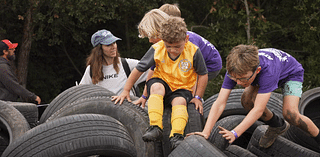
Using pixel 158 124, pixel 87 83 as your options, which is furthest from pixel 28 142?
pixel 87 83

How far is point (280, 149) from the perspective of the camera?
385 centimetres

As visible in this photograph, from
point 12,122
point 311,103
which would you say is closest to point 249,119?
point 311,103

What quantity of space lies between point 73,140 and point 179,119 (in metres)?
0.95

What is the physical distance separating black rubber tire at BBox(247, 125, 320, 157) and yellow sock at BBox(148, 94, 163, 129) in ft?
4.55

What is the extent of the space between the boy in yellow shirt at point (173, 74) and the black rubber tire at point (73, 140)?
344 millimetres

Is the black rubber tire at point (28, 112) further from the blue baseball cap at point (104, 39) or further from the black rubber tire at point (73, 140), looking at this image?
the black rubber tire at point (73, 140)

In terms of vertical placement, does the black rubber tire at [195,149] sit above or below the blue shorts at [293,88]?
below

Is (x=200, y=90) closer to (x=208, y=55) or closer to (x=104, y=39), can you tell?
(x=208, y=55)

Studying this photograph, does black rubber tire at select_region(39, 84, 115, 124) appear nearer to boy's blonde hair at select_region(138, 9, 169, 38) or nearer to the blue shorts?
boy's blonde hair at select_region(138, 9, 169, 38)

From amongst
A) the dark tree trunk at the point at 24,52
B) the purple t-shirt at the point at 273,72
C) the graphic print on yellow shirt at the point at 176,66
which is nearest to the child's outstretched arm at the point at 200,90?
the graphic print on yellow shirt at the point at 176,66

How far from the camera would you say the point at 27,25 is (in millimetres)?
12656

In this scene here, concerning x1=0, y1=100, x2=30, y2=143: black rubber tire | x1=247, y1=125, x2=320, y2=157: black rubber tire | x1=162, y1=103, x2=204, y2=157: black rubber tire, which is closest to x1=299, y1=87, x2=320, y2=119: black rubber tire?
x1=247, y1=125, x2=320, y2=157: black rubber tire

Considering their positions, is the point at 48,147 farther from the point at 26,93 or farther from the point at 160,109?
the point at 26,93

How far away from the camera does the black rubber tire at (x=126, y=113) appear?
3.54 meters
